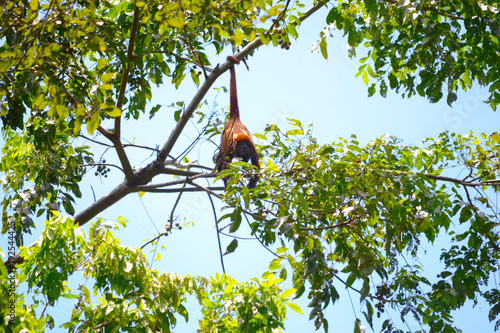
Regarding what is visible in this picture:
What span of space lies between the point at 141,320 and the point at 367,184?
6.64 ft

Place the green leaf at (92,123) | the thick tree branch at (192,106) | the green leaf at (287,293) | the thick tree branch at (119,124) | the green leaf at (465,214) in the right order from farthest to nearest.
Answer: the thick tree branch at (192,106), the green leaf at (465,214), the thick tree branch at (119,124), the green leaf at (287,293), the green leaf at (92,123)

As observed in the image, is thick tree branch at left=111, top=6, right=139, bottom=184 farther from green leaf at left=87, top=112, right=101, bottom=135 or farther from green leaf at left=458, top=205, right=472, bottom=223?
green leaf at left=458, top=205, right=472, bottom=223

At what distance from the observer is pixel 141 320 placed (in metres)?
3.50

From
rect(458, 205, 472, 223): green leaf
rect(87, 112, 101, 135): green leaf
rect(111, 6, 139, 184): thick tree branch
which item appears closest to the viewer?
rect(87, 112, 101, 135): green leaf

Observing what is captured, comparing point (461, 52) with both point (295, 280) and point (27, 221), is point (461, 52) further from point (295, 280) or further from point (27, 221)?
point (27, 221)

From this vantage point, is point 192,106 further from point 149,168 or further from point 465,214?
point 465,214

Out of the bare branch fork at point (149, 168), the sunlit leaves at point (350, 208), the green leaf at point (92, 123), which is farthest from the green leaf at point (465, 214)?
the green leaf at point (92, 123)

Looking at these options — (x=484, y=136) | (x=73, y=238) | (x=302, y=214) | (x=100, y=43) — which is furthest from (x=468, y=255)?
(x=100, y=43)

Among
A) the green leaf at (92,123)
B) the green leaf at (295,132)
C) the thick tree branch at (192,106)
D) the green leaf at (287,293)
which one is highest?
the thick tree branch at (192,106)

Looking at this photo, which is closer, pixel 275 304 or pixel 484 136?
pixel 275 304

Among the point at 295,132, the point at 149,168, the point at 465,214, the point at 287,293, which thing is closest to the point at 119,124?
the point at 149,168

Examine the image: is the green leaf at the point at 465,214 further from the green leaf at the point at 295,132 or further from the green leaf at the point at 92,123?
the green leaf at the point at 92,123

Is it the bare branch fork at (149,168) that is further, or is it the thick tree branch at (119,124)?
the bare branch fork at (149,168)

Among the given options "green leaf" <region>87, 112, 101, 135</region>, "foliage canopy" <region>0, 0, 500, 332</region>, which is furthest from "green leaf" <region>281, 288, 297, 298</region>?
"green leaf" <region>87, 112, 101, 135</region>
